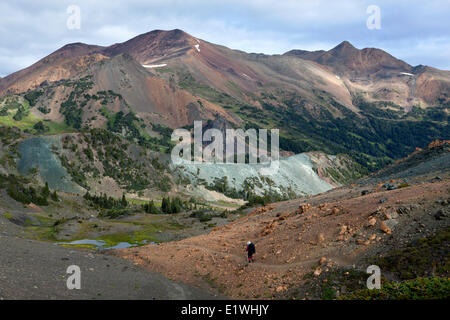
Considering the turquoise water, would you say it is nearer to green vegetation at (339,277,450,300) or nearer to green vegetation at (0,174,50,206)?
green vegetation at (0,174,50,206)

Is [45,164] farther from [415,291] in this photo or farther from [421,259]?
[415,291]

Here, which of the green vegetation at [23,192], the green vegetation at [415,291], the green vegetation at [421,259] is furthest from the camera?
the green vegetation at [23,192]

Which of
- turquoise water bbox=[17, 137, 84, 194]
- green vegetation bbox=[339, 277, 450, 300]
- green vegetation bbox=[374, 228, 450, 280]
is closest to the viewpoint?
green vegetation bbox=[339, 277, 450, 300]

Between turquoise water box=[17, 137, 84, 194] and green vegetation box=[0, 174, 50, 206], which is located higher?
turquoise water box=[17, 137, 84, 194]

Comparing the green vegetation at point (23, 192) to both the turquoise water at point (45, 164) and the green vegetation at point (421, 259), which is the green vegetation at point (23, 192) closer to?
the turquoise water at point (45, 164)

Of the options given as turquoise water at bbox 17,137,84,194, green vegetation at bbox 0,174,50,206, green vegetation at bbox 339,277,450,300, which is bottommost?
green vegetation at bbox 339,277,450,300

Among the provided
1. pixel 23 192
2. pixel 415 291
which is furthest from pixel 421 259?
pixel 23 192

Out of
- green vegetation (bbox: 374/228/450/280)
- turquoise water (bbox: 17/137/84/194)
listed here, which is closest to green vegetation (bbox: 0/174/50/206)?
turquoise water (bbox: 17/137/84/194)

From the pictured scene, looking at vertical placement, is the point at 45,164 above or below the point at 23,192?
above

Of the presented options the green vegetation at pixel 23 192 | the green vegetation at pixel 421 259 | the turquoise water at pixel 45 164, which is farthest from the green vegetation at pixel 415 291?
the turquoise water at pixel 45 164

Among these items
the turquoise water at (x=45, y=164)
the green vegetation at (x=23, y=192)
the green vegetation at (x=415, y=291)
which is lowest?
the green vegetation at (x=415, y=291)

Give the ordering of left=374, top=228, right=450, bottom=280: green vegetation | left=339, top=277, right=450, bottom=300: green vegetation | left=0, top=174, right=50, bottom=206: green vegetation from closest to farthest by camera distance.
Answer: left=339, top=277, right=450, bottom=300: green vegetation → left=374, top=228, right=450, bottom=280: green vegetation → left=0, top=174, right=50, bottom=206: green vegetation

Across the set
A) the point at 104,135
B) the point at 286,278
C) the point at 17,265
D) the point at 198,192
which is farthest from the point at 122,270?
the point at 104,135

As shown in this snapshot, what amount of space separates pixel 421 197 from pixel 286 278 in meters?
15.0
